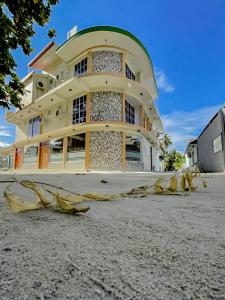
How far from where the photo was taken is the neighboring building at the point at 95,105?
1102 cm

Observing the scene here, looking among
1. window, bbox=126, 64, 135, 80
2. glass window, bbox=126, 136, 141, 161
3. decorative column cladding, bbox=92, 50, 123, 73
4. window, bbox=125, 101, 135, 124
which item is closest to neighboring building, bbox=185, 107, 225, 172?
glass window, bbox=126, 136, 141, 161

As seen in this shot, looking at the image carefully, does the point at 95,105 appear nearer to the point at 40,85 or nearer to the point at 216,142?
the point at 40,85

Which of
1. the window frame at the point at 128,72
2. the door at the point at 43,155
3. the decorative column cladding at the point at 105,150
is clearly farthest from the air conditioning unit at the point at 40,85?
the decorative column cladding at the point at 105,150

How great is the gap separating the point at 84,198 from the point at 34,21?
13.7 feet

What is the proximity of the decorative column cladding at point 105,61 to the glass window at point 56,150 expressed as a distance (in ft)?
17.2

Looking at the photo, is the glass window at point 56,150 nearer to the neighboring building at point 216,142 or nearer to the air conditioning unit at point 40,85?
the air conditioning unit at point 40,85

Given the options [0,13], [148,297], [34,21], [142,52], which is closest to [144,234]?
[148,297]

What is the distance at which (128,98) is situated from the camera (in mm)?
12805

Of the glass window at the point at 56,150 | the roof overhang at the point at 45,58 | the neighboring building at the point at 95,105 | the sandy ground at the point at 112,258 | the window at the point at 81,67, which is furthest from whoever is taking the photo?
the roof overhang at the point at 45,58

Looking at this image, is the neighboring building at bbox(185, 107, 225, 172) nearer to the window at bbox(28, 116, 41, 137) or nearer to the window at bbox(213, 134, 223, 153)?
the window at bbox(213, 134, 223, 153)

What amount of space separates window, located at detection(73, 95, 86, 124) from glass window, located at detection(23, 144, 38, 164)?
4548 mm

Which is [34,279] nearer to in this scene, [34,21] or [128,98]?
[34,21]

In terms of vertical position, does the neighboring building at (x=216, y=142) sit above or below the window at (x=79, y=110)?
below

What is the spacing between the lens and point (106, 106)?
11.7 meters
